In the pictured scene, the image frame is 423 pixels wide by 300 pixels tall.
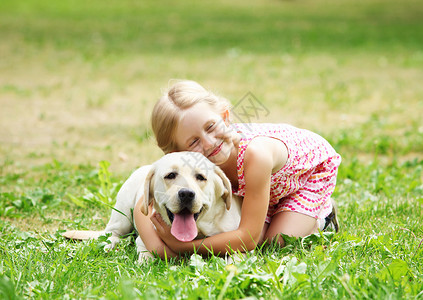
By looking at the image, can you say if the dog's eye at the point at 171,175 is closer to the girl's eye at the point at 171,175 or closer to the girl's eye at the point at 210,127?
the girl's eye at the point at 171,175

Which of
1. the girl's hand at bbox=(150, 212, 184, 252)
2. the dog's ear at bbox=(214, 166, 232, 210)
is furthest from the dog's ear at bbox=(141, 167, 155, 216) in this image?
the dog's ear at bbox=(214, 166, 232, 210)

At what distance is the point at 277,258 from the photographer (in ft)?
10.4

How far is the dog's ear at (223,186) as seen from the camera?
328 centimetres

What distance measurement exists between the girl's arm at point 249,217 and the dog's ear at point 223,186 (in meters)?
0.11

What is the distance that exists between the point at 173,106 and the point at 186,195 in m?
0.64

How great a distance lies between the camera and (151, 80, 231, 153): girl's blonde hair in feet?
10.9

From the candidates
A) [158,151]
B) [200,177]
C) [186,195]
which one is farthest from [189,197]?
[158,151]

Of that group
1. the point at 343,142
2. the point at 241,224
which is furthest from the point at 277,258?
the point at 343,142

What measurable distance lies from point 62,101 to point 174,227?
5922 mm

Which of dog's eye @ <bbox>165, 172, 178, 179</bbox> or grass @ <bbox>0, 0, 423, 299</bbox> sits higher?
dog's eye @ <bbox>165, 172, 178, 179</bbox>

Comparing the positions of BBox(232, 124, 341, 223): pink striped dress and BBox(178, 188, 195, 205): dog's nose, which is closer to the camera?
BBox(178, 188, 195, 205): dog's nose

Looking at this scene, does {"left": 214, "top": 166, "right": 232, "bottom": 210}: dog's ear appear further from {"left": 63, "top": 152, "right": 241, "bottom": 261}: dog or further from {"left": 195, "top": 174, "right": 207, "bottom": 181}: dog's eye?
{"left": 195, "top": 174, "right": 207, "bottom": 181}: dog's eye

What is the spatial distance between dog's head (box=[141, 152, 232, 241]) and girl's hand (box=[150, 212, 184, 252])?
0.05 meters

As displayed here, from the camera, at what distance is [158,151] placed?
606cm
